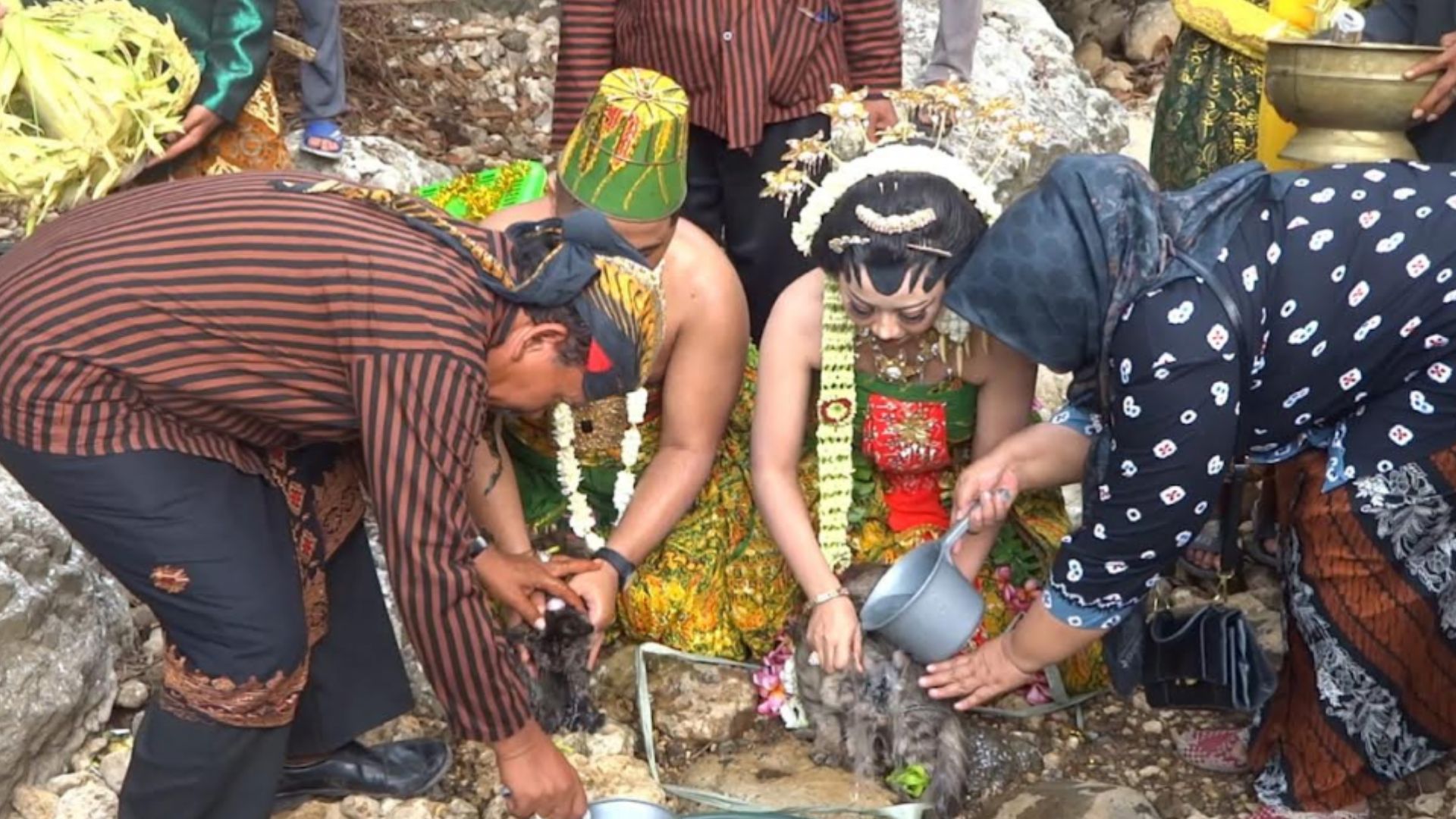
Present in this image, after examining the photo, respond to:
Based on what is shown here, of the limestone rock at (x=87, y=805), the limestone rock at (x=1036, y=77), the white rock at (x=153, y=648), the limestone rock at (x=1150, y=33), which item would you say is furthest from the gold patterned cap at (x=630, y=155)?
the limestone rock at (x=1150, y=33)

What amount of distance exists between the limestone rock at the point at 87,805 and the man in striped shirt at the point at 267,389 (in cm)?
39

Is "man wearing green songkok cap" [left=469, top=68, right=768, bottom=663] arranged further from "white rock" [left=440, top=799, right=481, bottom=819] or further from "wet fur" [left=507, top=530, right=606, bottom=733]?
"white rock" [left=440, top=799, right=481, bottom=819]

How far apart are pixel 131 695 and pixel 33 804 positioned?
0.31 meters

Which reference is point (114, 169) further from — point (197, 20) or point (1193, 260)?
point (1193, 260)

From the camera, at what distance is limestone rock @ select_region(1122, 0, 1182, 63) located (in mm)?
7691

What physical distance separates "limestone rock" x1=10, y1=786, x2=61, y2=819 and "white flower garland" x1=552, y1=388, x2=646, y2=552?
102cm

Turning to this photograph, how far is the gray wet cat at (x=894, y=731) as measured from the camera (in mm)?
2750

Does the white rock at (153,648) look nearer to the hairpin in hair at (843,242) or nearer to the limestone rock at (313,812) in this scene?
the limestone rock at (313,812)

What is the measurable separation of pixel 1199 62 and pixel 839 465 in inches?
60.9

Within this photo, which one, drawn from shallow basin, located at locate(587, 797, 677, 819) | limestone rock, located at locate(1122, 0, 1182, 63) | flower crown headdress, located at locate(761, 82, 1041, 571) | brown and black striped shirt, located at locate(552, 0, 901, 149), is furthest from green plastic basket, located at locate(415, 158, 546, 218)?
limestone rock, located at locate(1122, 0, 1182, 63)

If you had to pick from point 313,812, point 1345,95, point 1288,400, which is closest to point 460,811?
point 313,812

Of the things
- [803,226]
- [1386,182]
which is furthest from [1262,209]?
[803,226]

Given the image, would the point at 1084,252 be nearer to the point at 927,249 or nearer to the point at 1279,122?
the point at 927,249

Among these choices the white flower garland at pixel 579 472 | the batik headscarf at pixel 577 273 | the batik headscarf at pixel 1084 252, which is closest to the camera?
the batik headscarf at pixel 577 273
